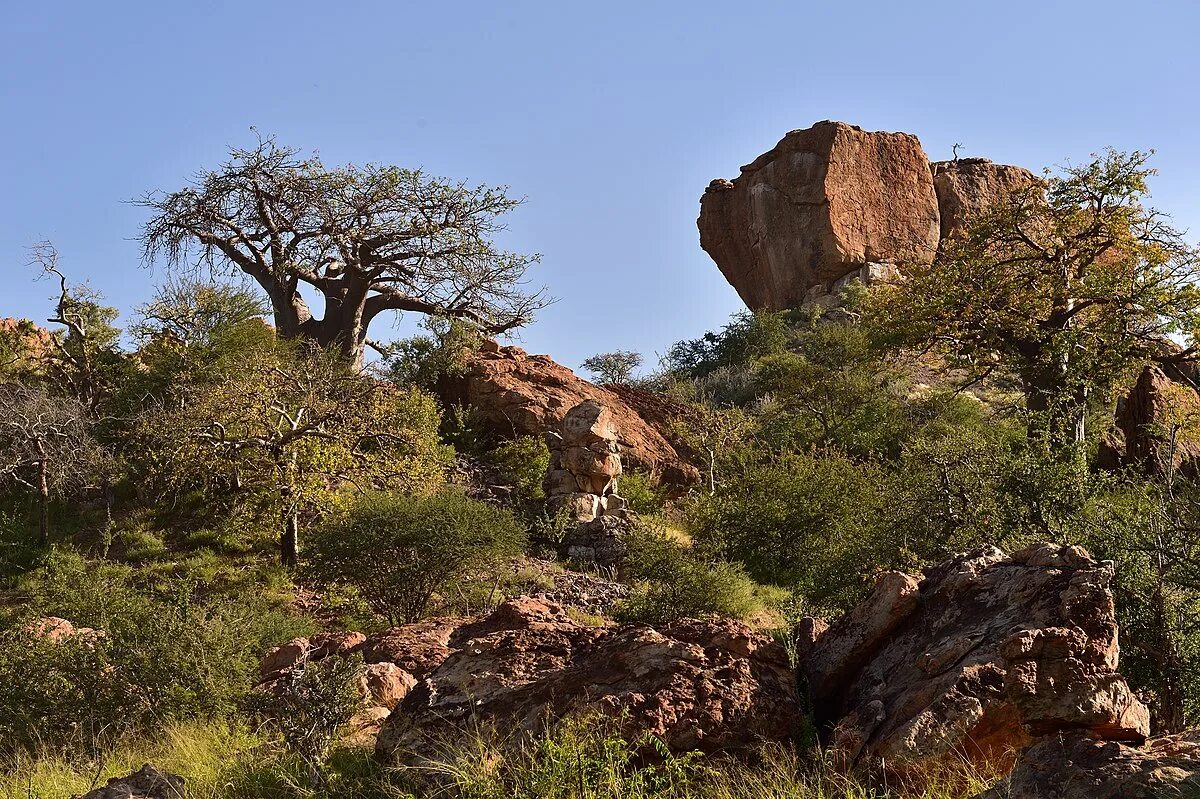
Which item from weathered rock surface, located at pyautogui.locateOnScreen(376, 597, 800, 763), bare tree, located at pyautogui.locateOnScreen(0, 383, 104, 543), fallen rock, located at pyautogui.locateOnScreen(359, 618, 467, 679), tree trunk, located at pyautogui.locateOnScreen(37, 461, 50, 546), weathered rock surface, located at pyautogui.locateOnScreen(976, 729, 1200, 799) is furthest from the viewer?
bare tree, located at pyautogui.locateOnScreen(0, 383, 104, 543)

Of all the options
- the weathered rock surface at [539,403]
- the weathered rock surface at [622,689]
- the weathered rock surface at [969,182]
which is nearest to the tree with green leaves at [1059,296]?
the weathered rock surface at [539,403]

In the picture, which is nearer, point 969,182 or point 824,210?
point 824,210

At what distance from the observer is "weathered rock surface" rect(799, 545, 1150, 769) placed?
15.5 ft

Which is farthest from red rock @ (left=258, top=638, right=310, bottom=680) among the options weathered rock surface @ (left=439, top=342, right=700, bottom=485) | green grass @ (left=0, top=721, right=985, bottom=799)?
weathered rock surface @ (left=439, top=342, right=700, bottom=485)

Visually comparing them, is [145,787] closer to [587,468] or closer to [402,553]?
[402,553]

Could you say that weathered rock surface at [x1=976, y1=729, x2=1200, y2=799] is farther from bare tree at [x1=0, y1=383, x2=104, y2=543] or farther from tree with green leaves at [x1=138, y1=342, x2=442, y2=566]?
bare tree at [x1=0, y1=383, x2=104, y2=543]

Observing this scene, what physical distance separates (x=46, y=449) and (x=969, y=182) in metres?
41.1

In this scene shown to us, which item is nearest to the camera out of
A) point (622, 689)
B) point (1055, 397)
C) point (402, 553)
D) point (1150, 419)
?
point (622, 689)

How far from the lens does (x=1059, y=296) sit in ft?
59.4

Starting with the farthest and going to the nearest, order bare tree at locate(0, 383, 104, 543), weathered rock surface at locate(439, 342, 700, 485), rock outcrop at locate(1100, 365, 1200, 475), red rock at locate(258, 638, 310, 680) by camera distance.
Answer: weathered rock surface at locate(439, 342, 700, 485) < rock outcrop at locate(1100, 365, 1200, 475) < bare tree at locate(0, 383, 104, 543) < red rock at locate(258, 638, 310, 680)

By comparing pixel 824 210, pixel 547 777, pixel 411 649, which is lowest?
pixel 547 777

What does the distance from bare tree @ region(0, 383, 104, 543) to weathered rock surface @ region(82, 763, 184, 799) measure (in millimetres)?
12263

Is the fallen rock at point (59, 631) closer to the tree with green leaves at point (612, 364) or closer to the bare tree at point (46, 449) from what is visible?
the bare tree at point (46, 449)

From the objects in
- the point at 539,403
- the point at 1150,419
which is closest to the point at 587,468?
the point at 539,403
